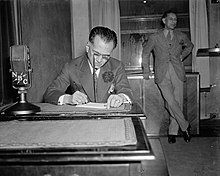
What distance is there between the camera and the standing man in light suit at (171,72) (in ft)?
15.8

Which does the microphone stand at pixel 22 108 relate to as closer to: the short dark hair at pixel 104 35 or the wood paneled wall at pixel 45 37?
the short dark hair at pixel 104 35

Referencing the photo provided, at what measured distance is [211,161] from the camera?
3.77 metres

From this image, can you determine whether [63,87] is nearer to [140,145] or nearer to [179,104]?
[140,145]

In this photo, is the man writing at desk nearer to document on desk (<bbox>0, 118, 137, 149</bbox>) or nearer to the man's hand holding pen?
the man's hand holding pen

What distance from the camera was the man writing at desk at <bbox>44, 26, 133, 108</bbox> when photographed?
2471 millimetres

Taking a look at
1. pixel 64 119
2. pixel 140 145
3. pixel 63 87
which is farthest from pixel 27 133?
pixel 63 87

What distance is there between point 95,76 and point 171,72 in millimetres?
2619

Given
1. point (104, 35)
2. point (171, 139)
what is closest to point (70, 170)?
point (104, 35)

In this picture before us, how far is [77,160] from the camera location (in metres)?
1.05

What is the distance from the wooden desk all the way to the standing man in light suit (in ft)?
12.0

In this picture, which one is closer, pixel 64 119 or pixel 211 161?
pixel 64 119

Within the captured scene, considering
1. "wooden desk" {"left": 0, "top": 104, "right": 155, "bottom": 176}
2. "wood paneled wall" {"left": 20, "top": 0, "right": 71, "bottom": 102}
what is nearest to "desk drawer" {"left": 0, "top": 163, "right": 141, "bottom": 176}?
"wooden desk" {"left": 0, "top": 104, "right": 155, "bottom": 176}

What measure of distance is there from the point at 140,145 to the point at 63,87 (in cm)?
170

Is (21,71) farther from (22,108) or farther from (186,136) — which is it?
(186,136)
